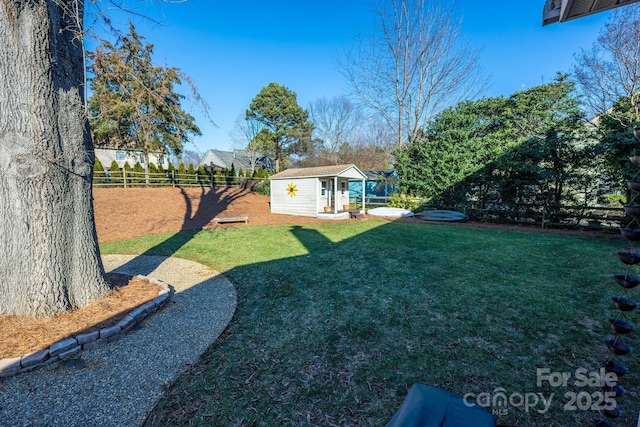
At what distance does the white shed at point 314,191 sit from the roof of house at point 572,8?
33.6ft

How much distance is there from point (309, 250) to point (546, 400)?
16.9 feet

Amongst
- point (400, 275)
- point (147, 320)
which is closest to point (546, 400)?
point (400, 275)

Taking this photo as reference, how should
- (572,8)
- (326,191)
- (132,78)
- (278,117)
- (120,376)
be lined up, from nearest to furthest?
1. (572,8)
2. (120,376)
3. (132,78)
4. (326,191)
5. (278,117)

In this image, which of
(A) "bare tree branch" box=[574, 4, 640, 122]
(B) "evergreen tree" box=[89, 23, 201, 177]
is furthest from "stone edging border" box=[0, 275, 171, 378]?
(A) "bare tree branch" box=[574, 4, 640, 122]

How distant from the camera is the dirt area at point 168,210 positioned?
9840mm

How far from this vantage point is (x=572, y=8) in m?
1.97

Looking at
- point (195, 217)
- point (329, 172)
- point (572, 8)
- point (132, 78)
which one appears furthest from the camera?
point (329, 172)

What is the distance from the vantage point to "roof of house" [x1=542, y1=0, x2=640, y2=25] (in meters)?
1.89

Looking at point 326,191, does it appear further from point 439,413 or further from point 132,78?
point 439,413

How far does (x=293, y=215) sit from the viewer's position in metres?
13.9

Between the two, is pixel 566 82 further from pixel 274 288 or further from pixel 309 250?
pixel 274 288

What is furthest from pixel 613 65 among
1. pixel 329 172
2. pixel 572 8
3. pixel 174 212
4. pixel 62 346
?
pixel 174 212

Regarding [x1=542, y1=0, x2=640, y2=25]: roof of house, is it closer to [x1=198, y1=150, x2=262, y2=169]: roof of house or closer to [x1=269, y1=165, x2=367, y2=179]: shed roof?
[x1=269, y1=165, x2=367, y2=179]: shed roof

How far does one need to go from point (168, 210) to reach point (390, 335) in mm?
13017
